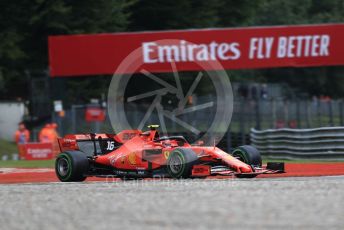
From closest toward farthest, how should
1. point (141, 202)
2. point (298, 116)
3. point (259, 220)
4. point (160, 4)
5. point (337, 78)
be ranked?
point (259, 220), point (141, 202), point (298, 116), point (160, 4), point (337, 78)

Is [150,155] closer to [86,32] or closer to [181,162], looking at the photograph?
[181,162]

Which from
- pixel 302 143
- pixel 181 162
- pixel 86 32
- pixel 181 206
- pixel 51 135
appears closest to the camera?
pixel 181 206

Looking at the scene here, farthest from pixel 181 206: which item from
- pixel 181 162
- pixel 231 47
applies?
pixel 231 47

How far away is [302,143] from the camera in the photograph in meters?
22.4

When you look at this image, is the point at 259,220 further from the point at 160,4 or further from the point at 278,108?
the point at 160,4

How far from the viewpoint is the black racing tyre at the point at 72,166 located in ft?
45.9

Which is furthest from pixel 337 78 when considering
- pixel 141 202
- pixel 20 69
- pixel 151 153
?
pixel 141 202

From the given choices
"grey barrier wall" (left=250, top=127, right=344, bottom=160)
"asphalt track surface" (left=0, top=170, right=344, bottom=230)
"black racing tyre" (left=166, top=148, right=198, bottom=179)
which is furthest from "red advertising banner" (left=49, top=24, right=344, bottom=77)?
"asphalt track surface" (left=0, top=170, right=344, bottom=230)

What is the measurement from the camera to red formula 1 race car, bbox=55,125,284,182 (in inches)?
519

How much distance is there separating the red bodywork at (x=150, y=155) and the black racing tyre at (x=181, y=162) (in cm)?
10

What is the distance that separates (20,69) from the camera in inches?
1542

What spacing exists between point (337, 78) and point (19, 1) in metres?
31.8

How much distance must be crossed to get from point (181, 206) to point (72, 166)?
203 inches

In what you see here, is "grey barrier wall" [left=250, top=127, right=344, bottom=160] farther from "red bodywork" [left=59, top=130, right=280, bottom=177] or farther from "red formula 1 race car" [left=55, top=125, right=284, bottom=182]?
"red bodywork" [left=59, top=130, right=280, bottom=177]
